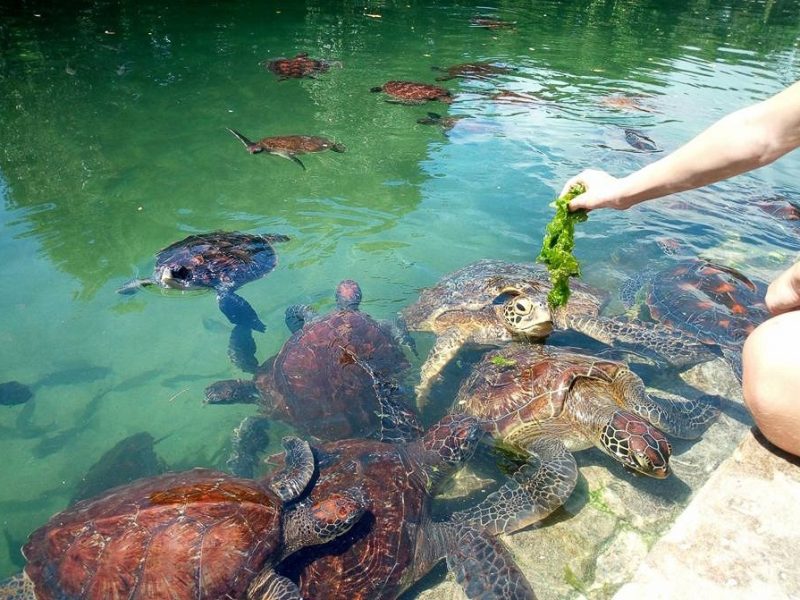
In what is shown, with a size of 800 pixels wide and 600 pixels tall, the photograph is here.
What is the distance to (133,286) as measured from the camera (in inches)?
252

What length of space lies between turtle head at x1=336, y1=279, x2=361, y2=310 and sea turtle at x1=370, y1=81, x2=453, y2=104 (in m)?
7.46

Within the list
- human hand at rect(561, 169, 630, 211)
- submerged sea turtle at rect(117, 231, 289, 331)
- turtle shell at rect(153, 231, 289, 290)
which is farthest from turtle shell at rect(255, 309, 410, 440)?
human hand at rect(561, 169, 630, 211)

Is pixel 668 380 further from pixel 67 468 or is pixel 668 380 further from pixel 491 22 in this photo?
pixel 491 22

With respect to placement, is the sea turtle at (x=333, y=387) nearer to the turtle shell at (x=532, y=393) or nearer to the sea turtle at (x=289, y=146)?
the turtle shell at (x=532, y=393)

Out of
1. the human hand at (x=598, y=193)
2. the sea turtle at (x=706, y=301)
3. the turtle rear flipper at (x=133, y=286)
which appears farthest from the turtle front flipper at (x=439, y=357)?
the turtle rear flipper at (x=133, y=286)

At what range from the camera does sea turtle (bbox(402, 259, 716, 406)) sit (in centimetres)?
495

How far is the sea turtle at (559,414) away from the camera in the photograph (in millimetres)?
3729

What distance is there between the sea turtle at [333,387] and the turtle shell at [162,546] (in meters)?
1.26

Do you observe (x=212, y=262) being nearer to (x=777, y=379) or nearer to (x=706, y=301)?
(x=777, y=379)

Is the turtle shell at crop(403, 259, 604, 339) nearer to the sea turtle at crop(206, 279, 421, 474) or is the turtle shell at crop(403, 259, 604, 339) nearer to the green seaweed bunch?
the sea turtle at crop(206, 279, 421, 474)

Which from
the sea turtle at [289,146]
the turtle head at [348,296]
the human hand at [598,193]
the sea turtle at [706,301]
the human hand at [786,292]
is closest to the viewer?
the human hand at [786,292]

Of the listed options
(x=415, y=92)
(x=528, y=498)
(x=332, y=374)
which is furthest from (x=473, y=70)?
(x=528, y=498)

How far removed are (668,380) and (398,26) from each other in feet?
62.1

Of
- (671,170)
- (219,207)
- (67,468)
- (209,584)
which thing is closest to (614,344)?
(671,170)
